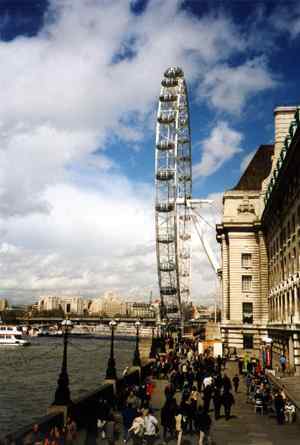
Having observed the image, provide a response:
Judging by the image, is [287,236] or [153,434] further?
[287,236]

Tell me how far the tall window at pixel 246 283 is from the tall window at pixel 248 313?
1.58 metres

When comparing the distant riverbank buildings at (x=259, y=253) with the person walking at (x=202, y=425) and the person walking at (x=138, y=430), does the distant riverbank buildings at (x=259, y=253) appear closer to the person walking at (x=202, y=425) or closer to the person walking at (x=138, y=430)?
the person walking at (x=202, y=425)

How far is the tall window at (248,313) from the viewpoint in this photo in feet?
189

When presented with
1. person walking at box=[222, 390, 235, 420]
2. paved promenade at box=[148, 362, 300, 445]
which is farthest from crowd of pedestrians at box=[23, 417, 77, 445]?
person walking at box=[222, 390, 235, 420]

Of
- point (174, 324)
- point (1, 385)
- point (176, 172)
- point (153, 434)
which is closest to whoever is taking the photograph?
point (153, 434)

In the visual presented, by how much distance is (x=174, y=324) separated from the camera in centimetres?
10862

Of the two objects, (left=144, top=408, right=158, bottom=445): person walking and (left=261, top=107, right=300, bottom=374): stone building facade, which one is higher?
(left=261, top=107, right=300, bottom=374): stone building facade

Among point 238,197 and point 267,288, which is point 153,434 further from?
point 238,197

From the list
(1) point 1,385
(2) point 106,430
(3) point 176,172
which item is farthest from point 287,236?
(3) point 176,172

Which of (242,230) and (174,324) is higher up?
(242,230)

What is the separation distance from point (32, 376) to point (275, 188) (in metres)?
34.2

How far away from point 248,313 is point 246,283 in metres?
3.12

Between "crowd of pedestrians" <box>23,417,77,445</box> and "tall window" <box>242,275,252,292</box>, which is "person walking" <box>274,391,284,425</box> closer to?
"crowd of pedestrians" <box>23,417,77,445</box>

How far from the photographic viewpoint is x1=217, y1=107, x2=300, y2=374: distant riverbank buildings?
43.2m
